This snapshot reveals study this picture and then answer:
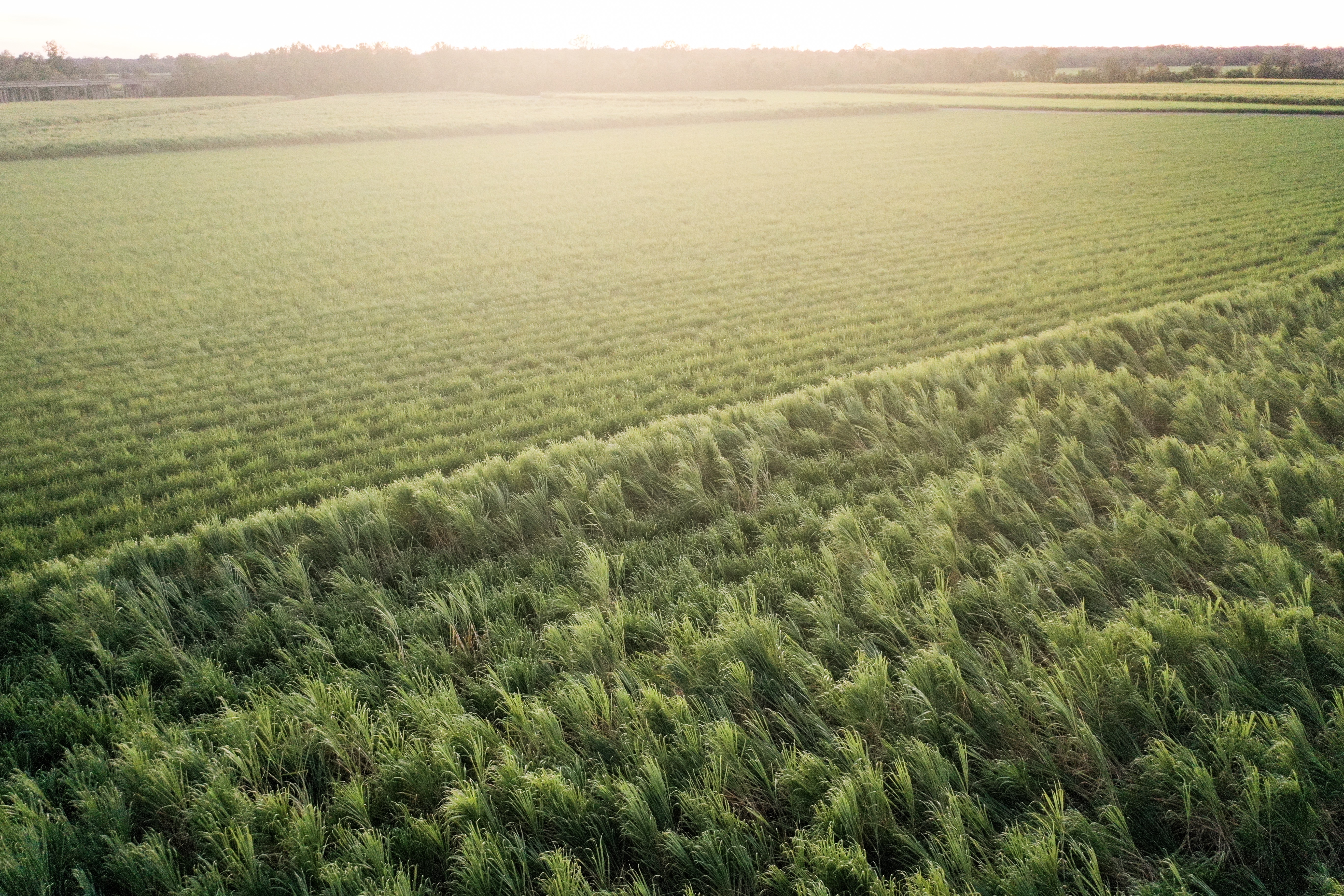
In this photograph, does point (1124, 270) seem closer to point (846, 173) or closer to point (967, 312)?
point (967, 312)

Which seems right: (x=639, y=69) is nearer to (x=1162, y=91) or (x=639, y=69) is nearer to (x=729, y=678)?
(x=1162, y=91)

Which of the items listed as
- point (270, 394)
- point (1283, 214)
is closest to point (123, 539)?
point (270, 394)

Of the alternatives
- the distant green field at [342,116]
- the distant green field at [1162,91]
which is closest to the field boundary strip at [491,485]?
the distant green field at [342,116]

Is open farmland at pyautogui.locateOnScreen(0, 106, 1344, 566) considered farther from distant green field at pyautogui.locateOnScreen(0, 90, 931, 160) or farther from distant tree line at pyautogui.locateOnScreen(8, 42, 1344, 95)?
distant tree line at pyautogui.locateOnScreen(8, 42, 1344, 95)

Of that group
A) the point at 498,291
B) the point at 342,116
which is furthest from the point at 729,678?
the point at 342,116

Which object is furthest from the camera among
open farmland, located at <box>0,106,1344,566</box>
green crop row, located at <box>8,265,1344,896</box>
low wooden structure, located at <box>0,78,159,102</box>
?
low wooden structure, located at <box>0,78,159,102</box>

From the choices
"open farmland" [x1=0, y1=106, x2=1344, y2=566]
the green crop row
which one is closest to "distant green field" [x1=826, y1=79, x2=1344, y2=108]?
"open farmland" [x1=0, y1=106, x2=1344, y2=566]
